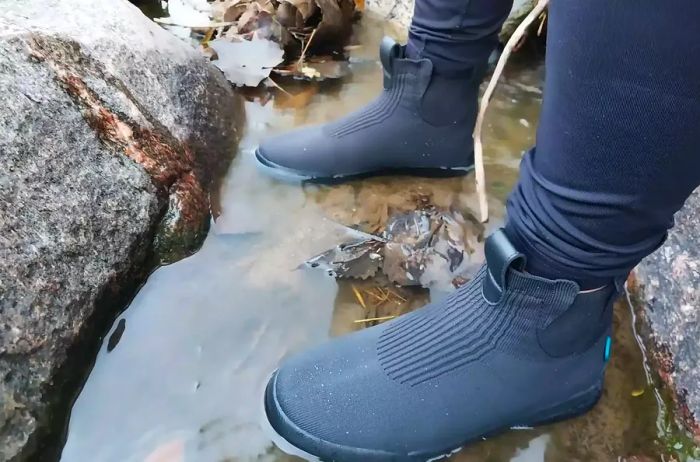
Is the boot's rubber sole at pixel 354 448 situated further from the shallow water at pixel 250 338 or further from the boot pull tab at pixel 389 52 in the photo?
the boot pull tab at pixel 389 52

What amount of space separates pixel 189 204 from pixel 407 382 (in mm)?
559

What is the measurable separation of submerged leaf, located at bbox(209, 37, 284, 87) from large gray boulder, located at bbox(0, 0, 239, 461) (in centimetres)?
34

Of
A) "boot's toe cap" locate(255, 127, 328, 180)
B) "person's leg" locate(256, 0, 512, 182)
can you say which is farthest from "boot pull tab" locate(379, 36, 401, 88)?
"boot's toe cap" locate(255, 127, 328, 180)

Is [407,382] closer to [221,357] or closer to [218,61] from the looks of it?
[221,357]

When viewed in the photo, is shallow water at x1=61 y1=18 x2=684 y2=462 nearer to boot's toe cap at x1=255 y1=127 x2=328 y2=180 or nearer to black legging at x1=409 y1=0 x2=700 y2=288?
boot's toe cap at x1=255 y1=127 x2=328 y2=180

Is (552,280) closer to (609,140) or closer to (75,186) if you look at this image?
(609,140)

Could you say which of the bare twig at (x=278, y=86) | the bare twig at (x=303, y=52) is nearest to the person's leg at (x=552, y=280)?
the bare twig at (x=278, y=86)

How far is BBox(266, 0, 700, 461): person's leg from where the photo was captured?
651 millimetres

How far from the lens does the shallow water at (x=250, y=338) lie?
957 mm

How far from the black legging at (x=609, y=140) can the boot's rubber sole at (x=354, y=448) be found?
25 centimetres

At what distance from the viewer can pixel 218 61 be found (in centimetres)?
182

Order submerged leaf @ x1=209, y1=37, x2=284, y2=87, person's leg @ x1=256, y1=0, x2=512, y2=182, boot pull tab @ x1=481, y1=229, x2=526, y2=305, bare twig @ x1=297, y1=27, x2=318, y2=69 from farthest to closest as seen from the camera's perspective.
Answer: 1. bare twig @ x1=297, y1=27, x2=318, y2=69
2. submerged leaf @ x1=209, y1=37, x2=284, y2=87
3. person's leg @ x1=256, y1=0, x2=512, y2=182
4. boot pull tab @ x1=481, y1=229, x2=526, y2=305

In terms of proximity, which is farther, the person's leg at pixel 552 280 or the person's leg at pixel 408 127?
the person's leg at pixel 408 127

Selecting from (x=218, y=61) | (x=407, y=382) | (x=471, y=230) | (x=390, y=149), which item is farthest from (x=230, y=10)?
(x=407, y=382)
